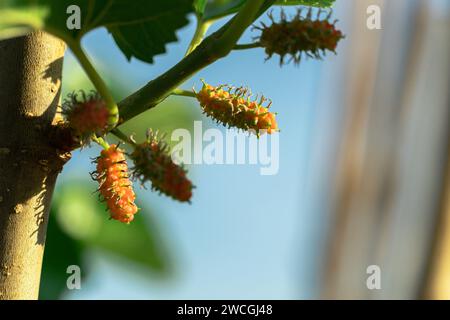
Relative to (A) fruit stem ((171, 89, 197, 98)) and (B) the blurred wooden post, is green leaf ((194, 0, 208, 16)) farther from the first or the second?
(B) the blurred wooden post

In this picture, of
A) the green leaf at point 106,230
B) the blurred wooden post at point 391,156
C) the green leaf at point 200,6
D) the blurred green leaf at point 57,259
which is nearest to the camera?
the green leaf at point 200,6

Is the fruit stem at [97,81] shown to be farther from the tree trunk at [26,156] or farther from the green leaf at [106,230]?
the green leaf at [106,230]

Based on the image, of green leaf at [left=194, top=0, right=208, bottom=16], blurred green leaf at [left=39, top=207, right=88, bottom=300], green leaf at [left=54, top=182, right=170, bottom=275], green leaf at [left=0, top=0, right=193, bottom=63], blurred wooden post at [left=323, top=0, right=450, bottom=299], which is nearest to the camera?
green leaf at [left=0, top=0, right=193, bottom=63]

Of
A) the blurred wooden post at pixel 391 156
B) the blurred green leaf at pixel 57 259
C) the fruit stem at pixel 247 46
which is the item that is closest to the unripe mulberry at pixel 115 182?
the fruit stem at pixel 247 46

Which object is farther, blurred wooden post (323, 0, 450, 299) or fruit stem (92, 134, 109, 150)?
blurred wooden post (323, 0, 450, 299)

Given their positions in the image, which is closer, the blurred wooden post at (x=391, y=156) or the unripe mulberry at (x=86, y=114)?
the unripe mulberry at (x=86, y=114)

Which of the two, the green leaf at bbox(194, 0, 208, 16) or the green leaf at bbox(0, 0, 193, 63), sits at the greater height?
the green leaf at bbox(194, 0, 208, 16)

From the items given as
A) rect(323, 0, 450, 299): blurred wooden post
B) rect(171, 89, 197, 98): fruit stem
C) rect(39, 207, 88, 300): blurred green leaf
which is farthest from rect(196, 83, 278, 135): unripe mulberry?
rect(323, 0, 450, 299): blurred wooden post
